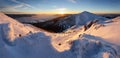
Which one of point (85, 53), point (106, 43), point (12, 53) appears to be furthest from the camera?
point (106, 43)

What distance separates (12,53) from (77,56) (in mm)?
2585

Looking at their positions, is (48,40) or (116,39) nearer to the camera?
(48,40)

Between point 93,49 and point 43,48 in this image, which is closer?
point 43,48

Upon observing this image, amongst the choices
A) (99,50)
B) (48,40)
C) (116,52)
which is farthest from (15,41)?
(116,52)

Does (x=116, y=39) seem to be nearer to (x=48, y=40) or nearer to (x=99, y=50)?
(x=99, y=50)

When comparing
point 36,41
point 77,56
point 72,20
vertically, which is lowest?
point 72,20

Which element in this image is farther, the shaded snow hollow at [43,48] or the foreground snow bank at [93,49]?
the foreground snow bank at [93,49]

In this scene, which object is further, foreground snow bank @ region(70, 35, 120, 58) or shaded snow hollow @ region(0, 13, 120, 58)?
foreground snow bank @ region(70, 35, 120, 58)

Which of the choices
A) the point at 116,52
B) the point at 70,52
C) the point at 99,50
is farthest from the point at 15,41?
the point at 116,52

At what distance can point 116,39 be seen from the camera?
10.1m

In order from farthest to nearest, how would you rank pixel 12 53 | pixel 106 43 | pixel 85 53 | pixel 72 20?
pixel 72 20
pixel 106 43
pixel 85 53
pixel 12 53

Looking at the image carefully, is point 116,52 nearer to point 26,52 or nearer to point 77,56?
point 77,56

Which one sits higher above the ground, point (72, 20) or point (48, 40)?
point (48, 40)

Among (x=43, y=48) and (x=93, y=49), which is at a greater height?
(x=43, y=48)
